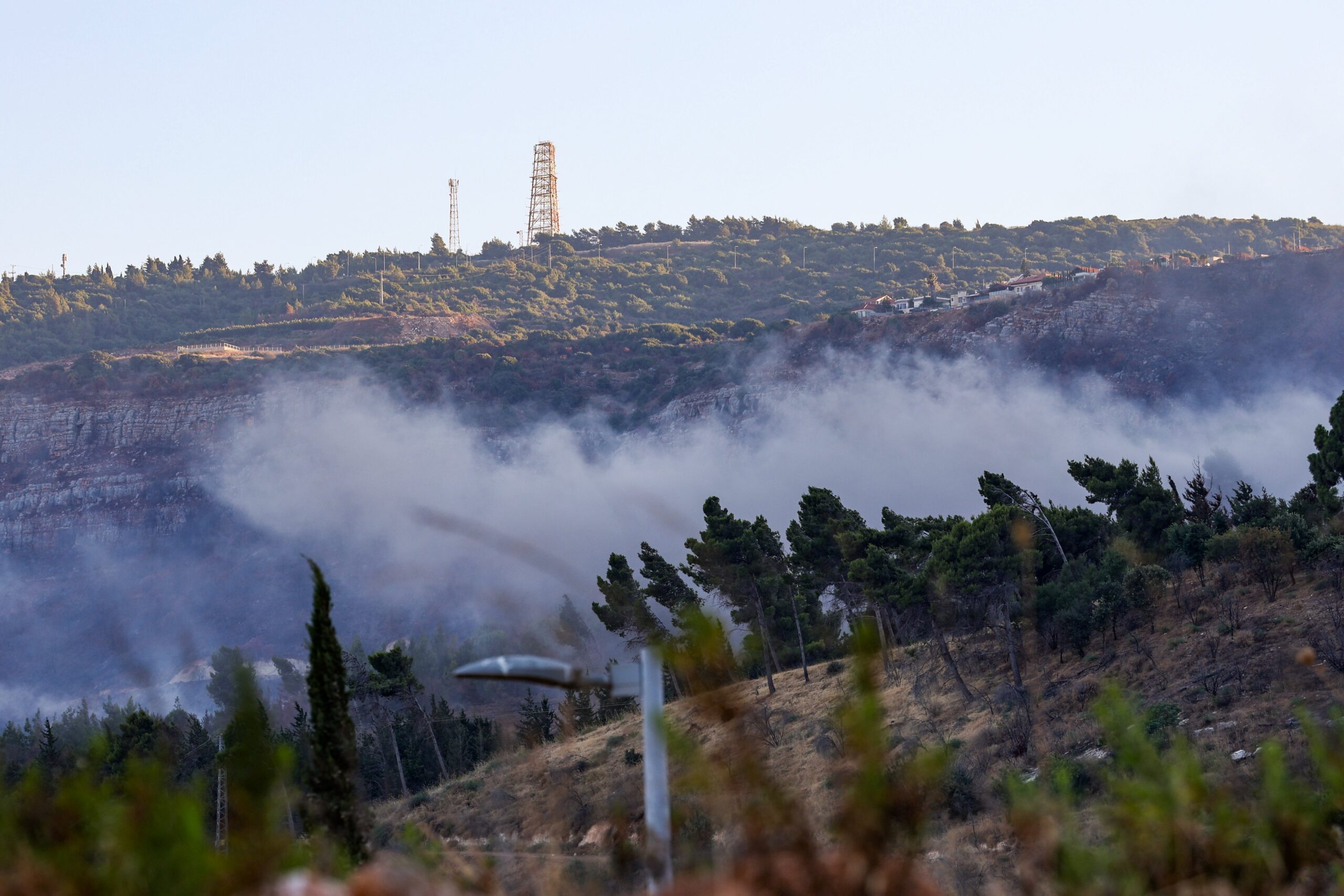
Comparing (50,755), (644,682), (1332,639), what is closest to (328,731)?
(644,682)

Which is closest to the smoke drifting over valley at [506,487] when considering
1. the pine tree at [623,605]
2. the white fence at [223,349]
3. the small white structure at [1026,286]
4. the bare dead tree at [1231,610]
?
the small white structure at [1026,286]

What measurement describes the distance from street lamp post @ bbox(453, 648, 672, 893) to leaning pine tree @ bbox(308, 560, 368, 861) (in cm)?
598

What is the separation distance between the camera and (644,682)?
8.98 meters

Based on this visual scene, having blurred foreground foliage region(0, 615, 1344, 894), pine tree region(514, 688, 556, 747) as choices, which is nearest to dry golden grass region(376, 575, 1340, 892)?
pine tree region(514, 688, 556, 747)

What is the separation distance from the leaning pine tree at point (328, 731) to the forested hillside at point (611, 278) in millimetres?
103818

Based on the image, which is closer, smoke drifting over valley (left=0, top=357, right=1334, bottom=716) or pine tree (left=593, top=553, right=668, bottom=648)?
pine tree (left=593, top=553, right=668, bottom=648)

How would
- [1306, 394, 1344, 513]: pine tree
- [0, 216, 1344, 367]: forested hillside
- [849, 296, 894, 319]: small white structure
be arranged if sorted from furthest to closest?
[0, 216, 1344, 367]: forested hillside, [849, 296, 894, 319]: small white structure, [1306, 394, 1344, 513]: pine tree

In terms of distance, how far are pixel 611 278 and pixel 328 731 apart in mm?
139215

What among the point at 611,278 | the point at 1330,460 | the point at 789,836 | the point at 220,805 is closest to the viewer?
the point at 789,836

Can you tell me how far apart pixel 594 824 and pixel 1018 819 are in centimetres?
2389

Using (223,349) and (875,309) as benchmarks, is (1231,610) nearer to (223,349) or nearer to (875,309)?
(875,309)

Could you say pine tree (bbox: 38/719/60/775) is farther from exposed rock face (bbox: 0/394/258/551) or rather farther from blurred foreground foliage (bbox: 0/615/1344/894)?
exposed rock face (bbox: 0/394/258/551)

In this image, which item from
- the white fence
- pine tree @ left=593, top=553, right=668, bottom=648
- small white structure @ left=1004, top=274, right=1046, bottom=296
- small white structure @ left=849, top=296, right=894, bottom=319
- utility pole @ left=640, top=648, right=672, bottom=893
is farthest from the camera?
the white fence

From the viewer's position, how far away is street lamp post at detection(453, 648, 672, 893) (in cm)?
861
